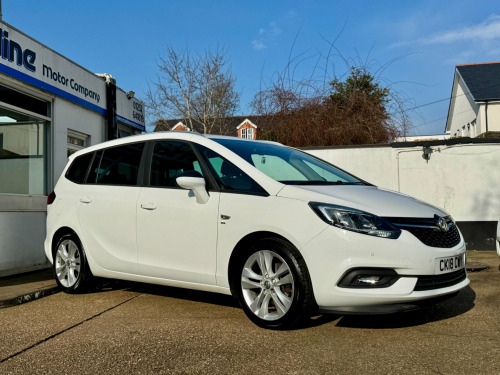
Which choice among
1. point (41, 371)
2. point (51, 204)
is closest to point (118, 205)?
point (51, 204)

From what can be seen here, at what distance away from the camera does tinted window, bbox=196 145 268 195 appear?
440 cm

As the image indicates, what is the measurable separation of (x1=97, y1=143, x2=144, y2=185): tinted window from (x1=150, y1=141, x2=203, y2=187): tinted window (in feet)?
0.85

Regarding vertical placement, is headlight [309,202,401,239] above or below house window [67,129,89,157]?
below

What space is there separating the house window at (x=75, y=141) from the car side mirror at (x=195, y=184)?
20.6 ft

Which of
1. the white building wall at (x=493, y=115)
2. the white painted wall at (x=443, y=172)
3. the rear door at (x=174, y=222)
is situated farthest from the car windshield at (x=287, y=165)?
the white building wall at (x=493, y=115)

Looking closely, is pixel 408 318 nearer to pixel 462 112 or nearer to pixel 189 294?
pixel 189 294

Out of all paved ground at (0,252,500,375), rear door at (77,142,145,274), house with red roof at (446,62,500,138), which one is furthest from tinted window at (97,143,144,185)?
house with red roof at (446,62,500,138)

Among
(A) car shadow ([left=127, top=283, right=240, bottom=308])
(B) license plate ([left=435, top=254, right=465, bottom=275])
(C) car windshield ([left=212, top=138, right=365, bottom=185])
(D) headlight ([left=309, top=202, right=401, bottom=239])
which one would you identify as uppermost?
(C) car windshield ([left=212, top=138, right=365, bottom=185])

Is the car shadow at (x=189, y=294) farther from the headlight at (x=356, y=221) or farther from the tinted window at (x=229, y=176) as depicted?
the headlight at (x=356, y=221)

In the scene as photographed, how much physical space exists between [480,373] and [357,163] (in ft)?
27.3

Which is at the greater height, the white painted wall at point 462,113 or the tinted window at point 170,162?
the white painted wall at point 462,113

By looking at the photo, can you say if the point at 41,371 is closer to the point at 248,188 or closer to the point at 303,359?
the point at 303,359

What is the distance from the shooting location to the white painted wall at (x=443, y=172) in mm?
10500

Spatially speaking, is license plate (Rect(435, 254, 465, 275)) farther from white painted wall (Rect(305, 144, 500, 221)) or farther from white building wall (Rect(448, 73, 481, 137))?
white building wall (Rect(448, 73, 481, 137))
